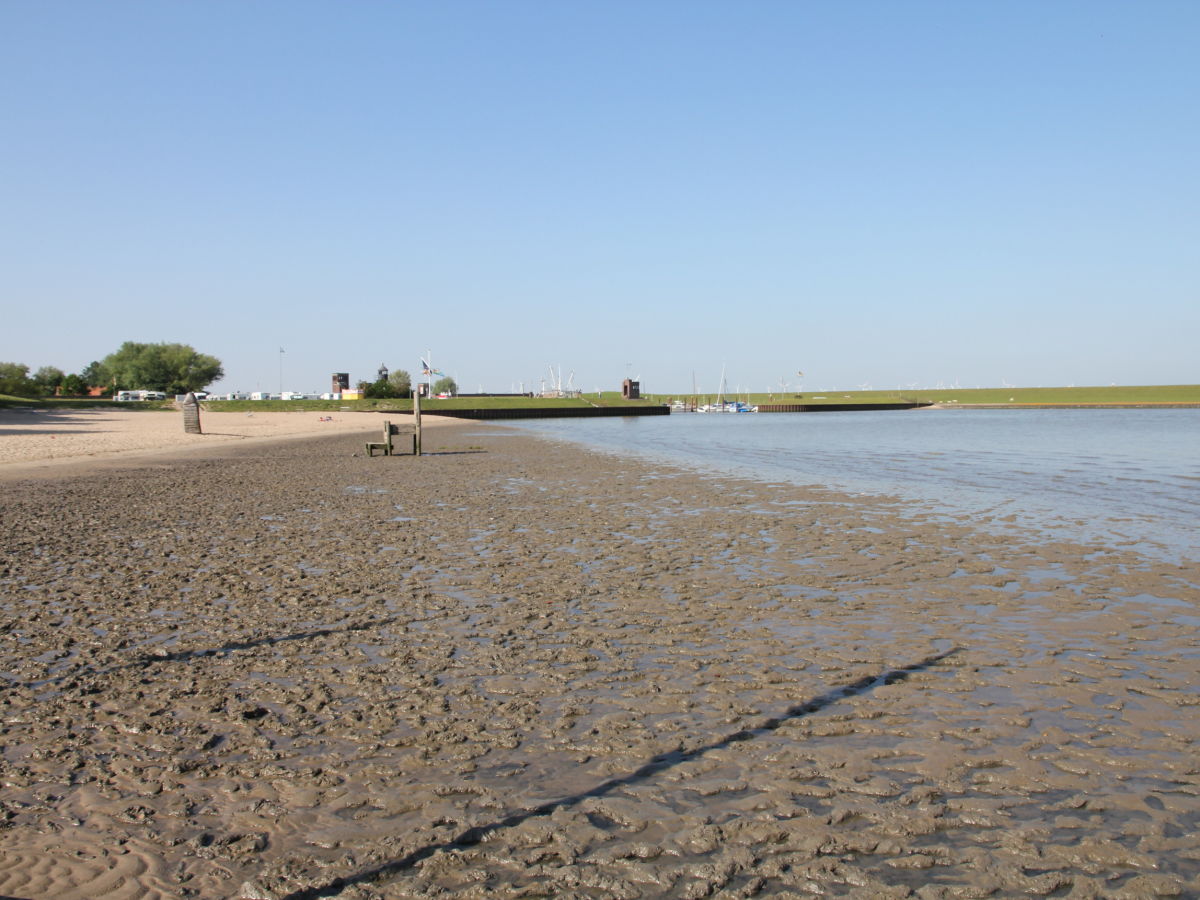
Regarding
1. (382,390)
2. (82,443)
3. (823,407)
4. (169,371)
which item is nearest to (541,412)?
(382,390)

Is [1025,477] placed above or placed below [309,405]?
below

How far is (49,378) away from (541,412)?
93.8 meters

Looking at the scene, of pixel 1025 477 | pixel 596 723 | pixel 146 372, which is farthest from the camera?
pixel 146 372

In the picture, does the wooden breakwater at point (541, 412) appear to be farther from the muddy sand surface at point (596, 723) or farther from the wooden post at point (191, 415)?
the muddy sand surface at point (596, 723)

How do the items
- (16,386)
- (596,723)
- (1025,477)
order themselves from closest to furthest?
1. (596,723)
2. (1025,477)
3. (16,386)

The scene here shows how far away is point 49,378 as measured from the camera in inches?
6368

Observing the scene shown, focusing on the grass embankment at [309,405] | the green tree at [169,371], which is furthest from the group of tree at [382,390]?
the green tree at [169,371]

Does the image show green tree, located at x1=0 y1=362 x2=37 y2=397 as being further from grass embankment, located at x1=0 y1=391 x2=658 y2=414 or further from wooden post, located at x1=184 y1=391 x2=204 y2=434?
wooden post, located at x1=184 y1=391 x2=204 y2=434

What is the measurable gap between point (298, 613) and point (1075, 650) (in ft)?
27.2

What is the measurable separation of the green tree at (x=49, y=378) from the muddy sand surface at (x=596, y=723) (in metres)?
159

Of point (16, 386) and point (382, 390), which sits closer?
point (16, 386)

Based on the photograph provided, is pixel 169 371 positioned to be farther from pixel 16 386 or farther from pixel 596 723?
pixel 596 723

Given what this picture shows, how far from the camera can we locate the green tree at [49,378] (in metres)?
152

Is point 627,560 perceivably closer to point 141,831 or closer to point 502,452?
point 141,831
